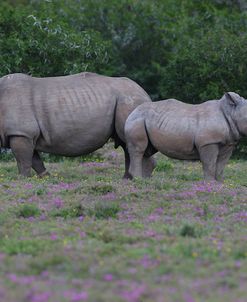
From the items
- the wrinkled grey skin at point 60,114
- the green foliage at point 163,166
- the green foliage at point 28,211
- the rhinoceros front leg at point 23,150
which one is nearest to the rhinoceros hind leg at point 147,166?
the wrinkled grey skin at point 60,114

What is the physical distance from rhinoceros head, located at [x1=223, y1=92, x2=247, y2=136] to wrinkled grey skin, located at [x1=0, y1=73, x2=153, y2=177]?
1.76 meters

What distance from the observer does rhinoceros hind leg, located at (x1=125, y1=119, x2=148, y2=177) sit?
13695 mm

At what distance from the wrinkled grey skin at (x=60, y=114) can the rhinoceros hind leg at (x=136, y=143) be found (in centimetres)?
44

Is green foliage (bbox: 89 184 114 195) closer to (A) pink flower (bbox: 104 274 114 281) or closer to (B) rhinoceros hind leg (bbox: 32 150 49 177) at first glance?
(B) rhinoceros hind leg (bbox: 32 150 49 177)

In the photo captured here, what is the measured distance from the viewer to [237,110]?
13.3 metres

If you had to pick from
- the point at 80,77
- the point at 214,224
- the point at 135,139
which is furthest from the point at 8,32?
the point at 214,224

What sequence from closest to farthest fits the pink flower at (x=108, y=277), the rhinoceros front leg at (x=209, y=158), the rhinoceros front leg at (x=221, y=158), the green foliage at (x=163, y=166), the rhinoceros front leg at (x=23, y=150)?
the pink flower at (x=108, y=277), the rhinoceros front leg at (x=209, y=158), the rhinoceros front leg at (x=221, y=158), the rhinoceros front leg at (x=23, y=150), the green foliage at (x=163, y=166)

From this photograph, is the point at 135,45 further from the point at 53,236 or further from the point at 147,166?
the point at 53,236

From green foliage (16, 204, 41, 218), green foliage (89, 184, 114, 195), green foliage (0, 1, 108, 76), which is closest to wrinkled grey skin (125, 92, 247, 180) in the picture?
green foliage (89, 184, 114, 195)

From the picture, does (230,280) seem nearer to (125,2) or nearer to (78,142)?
(78,142)

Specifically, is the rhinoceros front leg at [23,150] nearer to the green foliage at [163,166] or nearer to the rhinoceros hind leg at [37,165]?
the rhinoceros hind leg at [37,165]

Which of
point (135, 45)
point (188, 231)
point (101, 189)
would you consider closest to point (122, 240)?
point (188, 231)

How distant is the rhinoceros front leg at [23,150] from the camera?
14086 mm

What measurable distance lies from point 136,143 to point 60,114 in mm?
1496
